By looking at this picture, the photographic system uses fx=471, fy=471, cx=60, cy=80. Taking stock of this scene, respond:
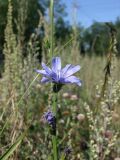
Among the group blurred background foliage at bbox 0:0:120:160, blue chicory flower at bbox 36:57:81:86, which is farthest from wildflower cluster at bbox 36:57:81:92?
blurred background foliage at bbox 0:0:120:160

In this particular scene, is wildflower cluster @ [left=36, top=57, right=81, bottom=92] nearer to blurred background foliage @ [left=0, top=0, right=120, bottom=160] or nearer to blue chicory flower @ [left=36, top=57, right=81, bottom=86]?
blue chicory flower @ [left=36, top=57, right=81, bottom=86]

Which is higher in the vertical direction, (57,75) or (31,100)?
(57,75)

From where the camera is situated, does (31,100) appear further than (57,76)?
Yes

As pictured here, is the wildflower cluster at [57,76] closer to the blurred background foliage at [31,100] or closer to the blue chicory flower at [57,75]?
the blue chicory flower at [57,75]

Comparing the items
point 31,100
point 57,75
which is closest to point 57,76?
point 57,75

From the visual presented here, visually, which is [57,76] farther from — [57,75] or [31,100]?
[31,100]

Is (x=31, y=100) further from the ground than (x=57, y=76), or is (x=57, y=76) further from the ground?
(x=57, y=76)

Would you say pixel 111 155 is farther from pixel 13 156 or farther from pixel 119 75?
pixel 119 75

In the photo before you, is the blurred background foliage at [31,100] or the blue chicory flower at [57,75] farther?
the blurred background foliage at [31,100]

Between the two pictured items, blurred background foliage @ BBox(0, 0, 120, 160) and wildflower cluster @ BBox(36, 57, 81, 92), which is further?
blurred background foliage @ BBox(0, 0, 120, 160)

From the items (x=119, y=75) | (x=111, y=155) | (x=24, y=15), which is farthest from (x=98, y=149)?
(x=119, y=75)

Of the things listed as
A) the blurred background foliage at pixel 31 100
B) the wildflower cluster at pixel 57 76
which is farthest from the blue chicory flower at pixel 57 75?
the blurred background foliage at pixel 31 100

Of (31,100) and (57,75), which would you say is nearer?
(57,75)
